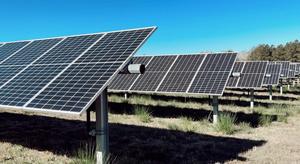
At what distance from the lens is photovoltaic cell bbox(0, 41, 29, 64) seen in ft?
36.9

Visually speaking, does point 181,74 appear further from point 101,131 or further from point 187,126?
point 101,131

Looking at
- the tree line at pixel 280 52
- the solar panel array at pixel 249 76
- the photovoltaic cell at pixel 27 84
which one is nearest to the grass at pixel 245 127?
the photovoltaic cell at pixel 27 84

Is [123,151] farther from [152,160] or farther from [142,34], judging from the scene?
[142,34]

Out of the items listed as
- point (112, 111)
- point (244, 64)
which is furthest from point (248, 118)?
point (244, 64)

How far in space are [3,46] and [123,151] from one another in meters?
7.22

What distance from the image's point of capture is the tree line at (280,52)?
2633 inches

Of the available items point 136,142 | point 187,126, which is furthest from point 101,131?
point 187,126

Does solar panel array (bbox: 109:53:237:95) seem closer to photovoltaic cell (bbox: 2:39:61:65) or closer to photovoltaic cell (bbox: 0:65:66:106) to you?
photovoltaic cell (bbox: 2:39:61:65)

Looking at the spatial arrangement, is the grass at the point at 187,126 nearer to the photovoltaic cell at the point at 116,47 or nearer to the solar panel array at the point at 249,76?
the photovoltaic cell at the point at 116,47

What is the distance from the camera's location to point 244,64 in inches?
994

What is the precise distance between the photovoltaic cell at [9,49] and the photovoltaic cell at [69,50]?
7.30 ft

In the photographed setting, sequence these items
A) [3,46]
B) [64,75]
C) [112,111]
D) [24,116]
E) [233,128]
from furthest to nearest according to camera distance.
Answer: [112,111] < [24,116] < [3,46] < [233,128] < [64,75]

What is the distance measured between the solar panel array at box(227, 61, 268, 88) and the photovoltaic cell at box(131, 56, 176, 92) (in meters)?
5.37

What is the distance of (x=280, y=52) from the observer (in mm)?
68875
